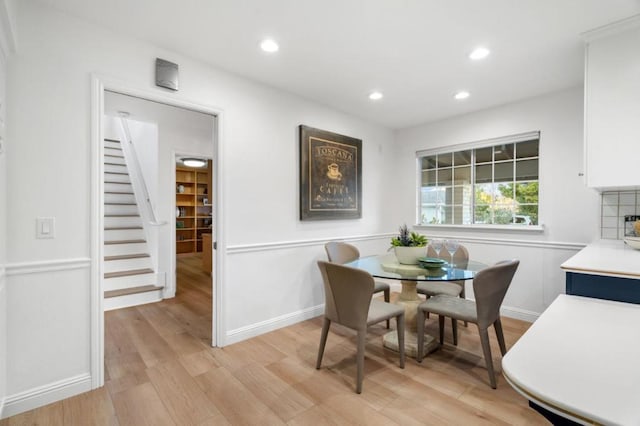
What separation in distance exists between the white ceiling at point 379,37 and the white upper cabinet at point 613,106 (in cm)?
17

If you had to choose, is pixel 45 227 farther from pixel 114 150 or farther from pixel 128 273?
pixel 114 150

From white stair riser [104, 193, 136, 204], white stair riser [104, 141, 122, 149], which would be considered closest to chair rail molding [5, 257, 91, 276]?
white stair riser [104, 193, 136, 204]

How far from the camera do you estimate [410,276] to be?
87.0 inches

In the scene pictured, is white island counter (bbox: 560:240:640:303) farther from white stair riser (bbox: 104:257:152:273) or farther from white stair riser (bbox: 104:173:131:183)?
white stair riser (bbox: 104:173:131:183)

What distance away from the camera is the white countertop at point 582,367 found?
700mm

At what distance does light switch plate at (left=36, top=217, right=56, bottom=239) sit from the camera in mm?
A: 1856

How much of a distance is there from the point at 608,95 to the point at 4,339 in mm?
4200

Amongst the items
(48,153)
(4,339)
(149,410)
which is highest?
(48,153)

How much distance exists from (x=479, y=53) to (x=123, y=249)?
4.82 m

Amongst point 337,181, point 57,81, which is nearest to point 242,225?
point 337,181

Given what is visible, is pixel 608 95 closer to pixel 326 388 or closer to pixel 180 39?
pixel 326 388

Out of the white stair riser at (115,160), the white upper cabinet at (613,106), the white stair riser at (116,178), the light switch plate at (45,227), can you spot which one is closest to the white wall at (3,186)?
the light switch plate at (45,227)

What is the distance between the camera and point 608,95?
2127 millimetres

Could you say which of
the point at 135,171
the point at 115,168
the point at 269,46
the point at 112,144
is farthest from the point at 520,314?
the point at 112,144
